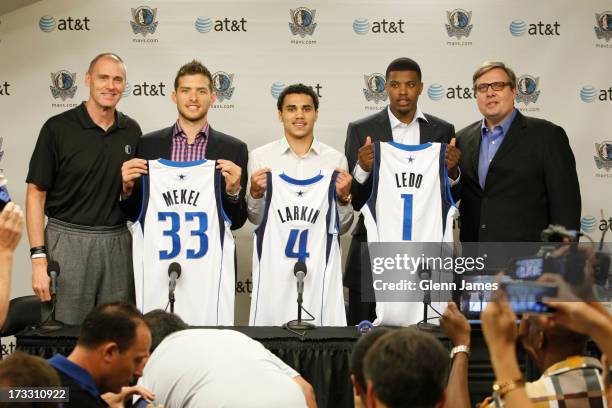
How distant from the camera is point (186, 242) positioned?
5.29 meters

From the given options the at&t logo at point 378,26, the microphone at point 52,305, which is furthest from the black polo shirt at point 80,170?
the at&t logo at point 378,26

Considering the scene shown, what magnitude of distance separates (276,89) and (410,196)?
6.13 feet

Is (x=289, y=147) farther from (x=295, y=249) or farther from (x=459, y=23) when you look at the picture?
(x=459, y=23)

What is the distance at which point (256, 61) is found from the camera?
6793 millimetres

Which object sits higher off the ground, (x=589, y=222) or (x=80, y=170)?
(x=80, y=170)

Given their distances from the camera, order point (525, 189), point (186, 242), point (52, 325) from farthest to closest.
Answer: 1. point (525, 189)
2. point (186, 242)
3. point (52, 325)

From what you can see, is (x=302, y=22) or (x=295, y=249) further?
(x=302, y=22)

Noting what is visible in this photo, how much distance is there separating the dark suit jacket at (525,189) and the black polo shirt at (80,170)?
227 cm

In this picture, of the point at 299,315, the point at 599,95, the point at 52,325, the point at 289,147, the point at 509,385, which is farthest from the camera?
the point at 599,95

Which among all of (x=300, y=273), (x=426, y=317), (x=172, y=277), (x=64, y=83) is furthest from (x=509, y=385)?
(x=64, y=83)

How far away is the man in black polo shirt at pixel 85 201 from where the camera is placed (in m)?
5.44

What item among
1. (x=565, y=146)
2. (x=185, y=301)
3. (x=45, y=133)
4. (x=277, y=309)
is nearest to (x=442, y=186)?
(x=565, y=146)

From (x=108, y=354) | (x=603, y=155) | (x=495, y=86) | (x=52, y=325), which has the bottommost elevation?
(x=52, y=325)

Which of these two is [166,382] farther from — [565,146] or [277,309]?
[565,146]
